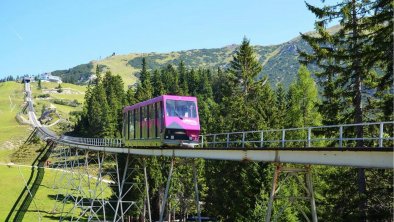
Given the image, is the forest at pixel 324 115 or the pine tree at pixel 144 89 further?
the pine tree at pixel 144 89

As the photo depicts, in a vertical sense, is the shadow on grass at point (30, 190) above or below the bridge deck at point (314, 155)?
below

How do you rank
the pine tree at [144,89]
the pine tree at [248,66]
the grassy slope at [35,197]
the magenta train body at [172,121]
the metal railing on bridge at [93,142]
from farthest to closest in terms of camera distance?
1. the pine tree at [144,89]
2. the pine tree at [248,66]
3. the grassy slope at [35,197]
4. the metal railing on bridge at [93,142]
5. the magenta train body at [172,121]

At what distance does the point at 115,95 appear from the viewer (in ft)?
365

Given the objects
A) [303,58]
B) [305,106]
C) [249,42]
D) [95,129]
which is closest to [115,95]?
[95,129]

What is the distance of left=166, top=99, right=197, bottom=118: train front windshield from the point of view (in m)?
26.8

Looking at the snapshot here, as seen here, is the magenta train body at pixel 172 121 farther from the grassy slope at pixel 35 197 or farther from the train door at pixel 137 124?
the grassy slope at pixel 35 197

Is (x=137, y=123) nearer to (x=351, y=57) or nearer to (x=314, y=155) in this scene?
(x=351, y=57)

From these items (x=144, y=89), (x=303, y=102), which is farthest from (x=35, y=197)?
(x=303, y=102)

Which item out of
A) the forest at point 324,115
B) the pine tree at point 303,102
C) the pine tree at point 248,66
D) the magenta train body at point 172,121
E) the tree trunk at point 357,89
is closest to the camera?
the forest at point 324,115

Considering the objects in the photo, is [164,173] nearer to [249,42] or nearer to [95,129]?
[249,42]

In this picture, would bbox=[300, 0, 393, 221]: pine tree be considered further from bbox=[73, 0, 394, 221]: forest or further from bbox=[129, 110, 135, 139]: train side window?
bbox=[129, 110, 135, 139]: train side window

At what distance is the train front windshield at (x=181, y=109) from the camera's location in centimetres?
2678

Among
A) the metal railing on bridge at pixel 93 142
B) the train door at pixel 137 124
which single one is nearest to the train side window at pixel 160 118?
the train door at pixel 137 124

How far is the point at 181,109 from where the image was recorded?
27266 millimetres
